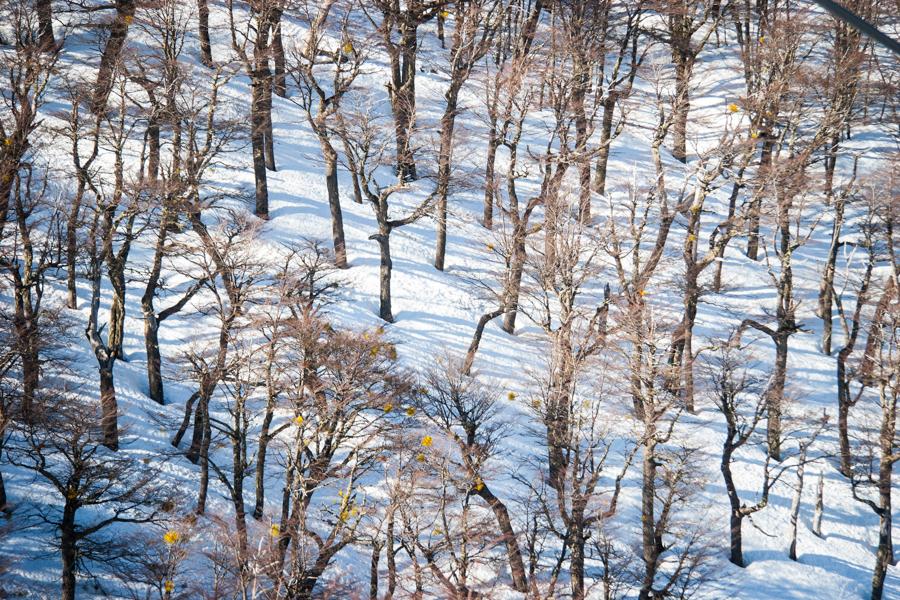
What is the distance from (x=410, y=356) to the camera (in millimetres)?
25328

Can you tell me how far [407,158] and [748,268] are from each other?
51.9ft

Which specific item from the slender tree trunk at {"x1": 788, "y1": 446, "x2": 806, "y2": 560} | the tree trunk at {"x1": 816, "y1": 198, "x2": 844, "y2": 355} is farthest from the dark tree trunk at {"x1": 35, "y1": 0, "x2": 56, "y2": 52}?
the tree trunk at {"x1": 816, "y1": 198, "x2": 844, "y2": 355}

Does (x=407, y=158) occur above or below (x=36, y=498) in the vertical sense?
above

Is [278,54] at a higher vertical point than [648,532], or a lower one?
higher

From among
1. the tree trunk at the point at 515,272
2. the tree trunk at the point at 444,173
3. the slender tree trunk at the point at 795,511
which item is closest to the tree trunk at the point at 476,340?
the tree trunk at the point at 515,272

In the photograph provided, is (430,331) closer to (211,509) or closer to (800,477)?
(211,509)

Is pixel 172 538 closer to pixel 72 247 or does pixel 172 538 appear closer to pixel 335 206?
pixel 72 247

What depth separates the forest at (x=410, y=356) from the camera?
18.9 m

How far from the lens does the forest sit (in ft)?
62.1

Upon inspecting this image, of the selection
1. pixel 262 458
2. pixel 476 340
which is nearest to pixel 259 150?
pixel 476 340

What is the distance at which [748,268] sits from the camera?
1297 inches

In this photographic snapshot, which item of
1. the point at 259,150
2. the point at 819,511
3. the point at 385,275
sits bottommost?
the point at 819,511

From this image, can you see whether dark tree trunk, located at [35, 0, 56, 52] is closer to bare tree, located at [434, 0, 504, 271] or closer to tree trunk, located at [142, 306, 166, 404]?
tree trunk, located at [142, 306, 166, 404]

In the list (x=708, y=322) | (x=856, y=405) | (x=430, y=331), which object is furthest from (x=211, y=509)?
(x=856, y=405)
